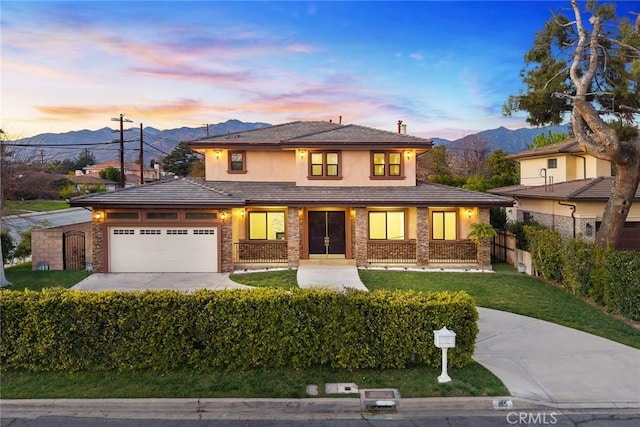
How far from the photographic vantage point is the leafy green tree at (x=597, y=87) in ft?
41.2

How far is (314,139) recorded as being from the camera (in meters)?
18.0

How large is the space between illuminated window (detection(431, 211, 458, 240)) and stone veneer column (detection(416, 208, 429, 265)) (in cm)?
131

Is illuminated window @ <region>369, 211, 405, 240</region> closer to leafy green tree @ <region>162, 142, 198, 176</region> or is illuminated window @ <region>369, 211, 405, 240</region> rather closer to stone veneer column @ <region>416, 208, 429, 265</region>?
stone veneer column @ <region>416, 208, 429, 265</region>

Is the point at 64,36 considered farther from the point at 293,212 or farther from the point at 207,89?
the point at 207,89

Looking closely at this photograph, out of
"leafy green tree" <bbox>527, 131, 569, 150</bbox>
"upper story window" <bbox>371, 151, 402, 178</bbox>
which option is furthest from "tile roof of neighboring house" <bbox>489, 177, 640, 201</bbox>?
"leafy green tree" <bbox>527, 131, 569, 150</bbox>

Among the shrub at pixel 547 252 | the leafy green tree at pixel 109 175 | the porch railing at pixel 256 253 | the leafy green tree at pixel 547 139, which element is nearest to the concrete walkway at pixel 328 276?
the porch railing at pixel 256 253

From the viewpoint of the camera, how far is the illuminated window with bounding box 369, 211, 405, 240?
1759 centimetres

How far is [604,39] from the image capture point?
13.2 metres

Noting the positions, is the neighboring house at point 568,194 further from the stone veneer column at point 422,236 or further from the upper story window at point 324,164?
the upper story window at point 324,164

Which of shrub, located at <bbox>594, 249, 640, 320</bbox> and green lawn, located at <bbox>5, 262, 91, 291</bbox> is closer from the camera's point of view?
shrub, located at <bbox>594, 249, 640, 320</bbox>

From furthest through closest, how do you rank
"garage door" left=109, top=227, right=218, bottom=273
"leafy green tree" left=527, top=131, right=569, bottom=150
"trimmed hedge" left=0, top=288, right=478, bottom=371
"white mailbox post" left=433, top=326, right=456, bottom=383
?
"leafy green tree" left=527, top=131, right=569, bottom=150 → "garage door" left=109, top=227, right=218, bottom=273 → "trimmed hedge" left=0, top=288, right=478, bottom=371 → "white mailbox post" left=433, top=326, right=456, bottom=383

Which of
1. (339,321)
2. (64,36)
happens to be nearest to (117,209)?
(64,36)

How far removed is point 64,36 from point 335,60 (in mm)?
14224

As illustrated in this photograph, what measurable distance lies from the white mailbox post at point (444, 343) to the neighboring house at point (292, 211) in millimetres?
10154
